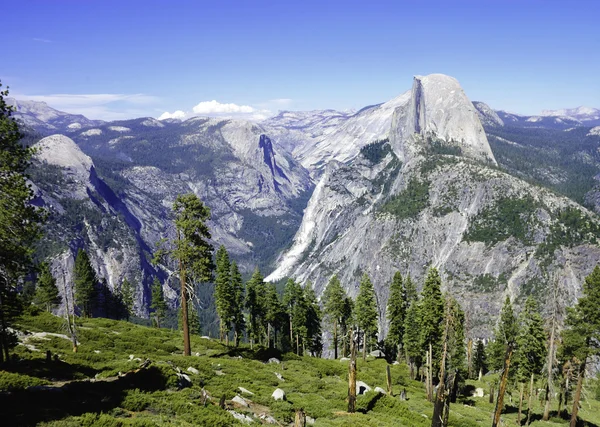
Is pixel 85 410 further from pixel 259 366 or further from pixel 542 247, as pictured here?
pixel 542 247

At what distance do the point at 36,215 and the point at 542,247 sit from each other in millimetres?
185088

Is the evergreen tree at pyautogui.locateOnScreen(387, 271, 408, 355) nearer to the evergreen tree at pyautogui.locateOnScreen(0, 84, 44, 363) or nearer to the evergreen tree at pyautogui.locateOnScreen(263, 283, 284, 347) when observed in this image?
the evergreen tree at pyautogui.locateOnScreen(263, 283, 284, 347)

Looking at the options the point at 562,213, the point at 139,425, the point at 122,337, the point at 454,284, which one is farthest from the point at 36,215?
the point at 562,213

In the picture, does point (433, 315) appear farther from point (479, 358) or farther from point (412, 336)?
point (479, 358)

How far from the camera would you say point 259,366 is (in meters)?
37.6

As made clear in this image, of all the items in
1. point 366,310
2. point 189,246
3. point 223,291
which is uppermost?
point 189,246

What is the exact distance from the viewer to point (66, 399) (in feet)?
54.5

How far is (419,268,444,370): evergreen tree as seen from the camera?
4391cm

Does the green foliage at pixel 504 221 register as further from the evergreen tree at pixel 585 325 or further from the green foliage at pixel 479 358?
the evergreen tree at pixel 585 325

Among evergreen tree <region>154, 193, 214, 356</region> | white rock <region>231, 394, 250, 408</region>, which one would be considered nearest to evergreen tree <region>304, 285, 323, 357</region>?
evergreen tree <region>154, 193, 214, 356</region>

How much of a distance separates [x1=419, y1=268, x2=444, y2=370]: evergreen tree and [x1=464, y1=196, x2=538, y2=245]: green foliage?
15162cm

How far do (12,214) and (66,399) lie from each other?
31.1ft

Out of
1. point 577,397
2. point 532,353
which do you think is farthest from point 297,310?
point 577,397

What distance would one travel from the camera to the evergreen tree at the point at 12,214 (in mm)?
19234
